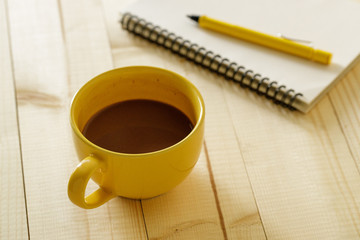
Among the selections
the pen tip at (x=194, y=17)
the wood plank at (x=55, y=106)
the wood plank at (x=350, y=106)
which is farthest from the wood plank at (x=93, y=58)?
the wood plank at (x=350, y=106)


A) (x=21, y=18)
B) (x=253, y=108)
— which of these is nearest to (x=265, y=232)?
(x=253, y=108)

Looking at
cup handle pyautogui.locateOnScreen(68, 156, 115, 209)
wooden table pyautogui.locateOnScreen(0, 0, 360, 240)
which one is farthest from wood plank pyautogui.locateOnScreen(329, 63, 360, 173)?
cup handle pyautogui.locateOnScreen(68, 156, 115, 209)

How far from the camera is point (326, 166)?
70 centimetres

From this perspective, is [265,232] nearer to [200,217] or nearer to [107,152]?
[200,217]

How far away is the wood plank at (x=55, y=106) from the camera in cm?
62

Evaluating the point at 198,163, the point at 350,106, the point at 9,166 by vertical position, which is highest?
the point at 350,106

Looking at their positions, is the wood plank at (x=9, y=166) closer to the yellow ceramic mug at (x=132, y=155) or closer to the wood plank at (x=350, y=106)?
the yellow ceramic mug at (x=132, y=155)

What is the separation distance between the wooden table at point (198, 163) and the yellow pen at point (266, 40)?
0.23ft

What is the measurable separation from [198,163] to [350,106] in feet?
0.97

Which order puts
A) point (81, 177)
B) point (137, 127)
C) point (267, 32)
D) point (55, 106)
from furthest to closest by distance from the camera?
point (267, 32) → point (55, 106) → point (137, 127) → point (81, 177)

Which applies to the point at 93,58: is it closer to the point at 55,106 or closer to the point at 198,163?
the point at 55,106

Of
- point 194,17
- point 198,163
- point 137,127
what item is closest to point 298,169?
point 198,163

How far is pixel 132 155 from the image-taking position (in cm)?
53

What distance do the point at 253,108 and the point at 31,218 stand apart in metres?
0.40
